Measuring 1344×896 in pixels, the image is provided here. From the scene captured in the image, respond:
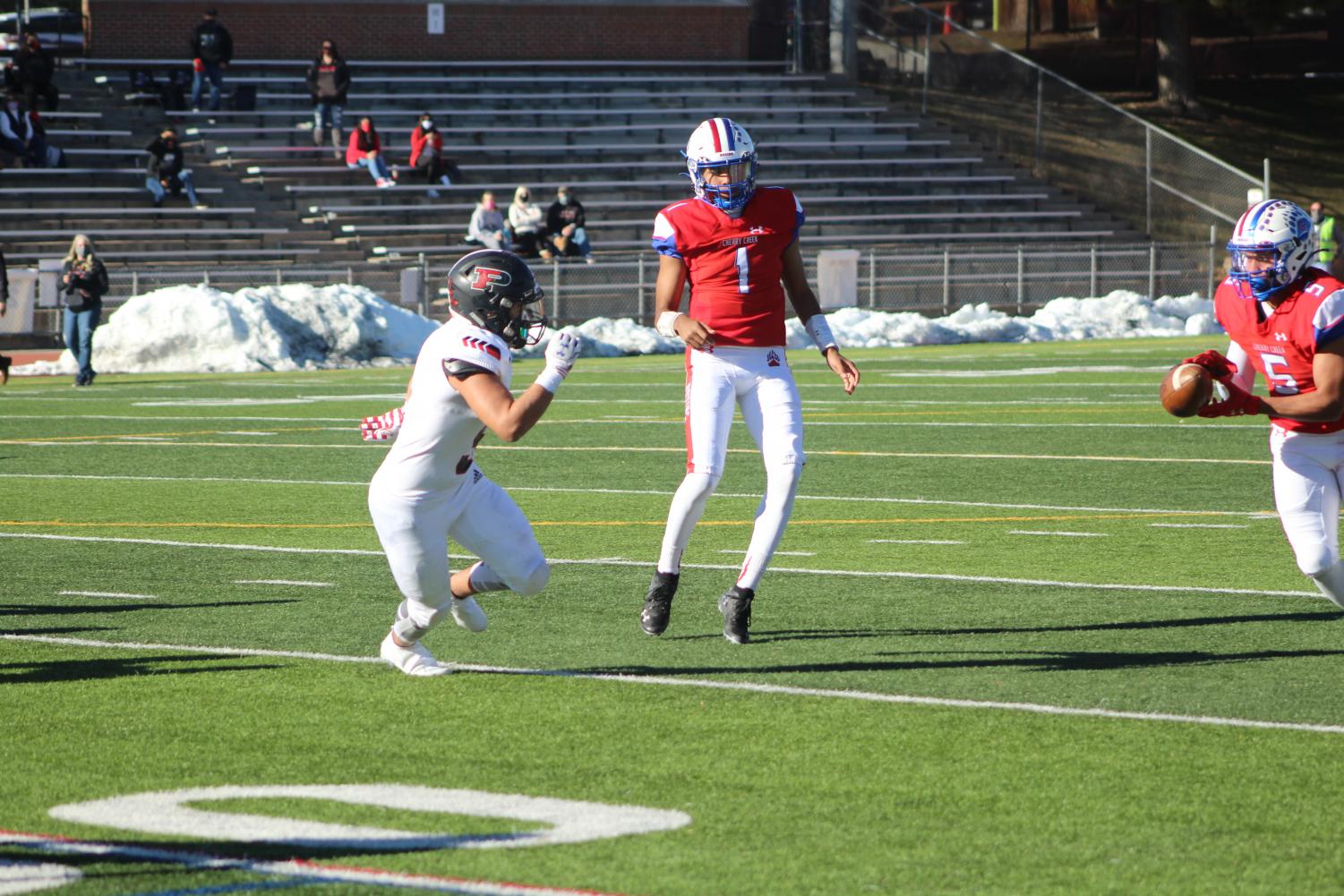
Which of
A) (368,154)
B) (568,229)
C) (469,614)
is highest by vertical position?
(368,154)

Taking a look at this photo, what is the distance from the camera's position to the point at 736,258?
26.6 ft

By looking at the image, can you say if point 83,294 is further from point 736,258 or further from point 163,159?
point 736,258

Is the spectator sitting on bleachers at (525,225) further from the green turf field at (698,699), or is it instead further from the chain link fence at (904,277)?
the green turf field at (698,699)

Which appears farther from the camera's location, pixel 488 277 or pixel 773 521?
pixel 773 521

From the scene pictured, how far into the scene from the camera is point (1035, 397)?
2011 cm

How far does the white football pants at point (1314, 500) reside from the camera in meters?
7.33

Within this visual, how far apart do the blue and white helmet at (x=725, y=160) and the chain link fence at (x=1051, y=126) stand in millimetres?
25640

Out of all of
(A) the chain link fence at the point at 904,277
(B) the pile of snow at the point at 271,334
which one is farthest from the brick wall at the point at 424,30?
(B) the pile of snow at the point at 271,334

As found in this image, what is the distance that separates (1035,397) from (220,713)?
14504 millimetres

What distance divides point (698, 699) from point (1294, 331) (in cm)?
253

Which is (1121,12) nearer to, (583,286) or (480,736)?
(583,286)

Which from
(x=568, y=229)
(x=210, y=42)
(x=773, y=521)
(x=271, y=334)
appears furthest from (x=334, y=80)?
(x=773, y=521)

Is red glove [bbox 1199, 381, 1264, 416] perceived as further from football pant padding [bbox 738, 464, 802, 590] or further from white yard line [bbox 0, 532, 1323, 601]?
white yard line [bbox 0, 532, 1323, 601]

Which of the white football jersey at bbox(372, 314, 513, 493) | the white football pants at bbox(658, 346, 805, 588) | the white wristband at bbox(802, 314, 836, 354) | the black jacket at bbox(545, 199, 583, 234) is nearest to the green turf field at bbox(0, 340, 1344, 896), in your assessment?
the white football pants at bbox(658, 346, 805, 588)
